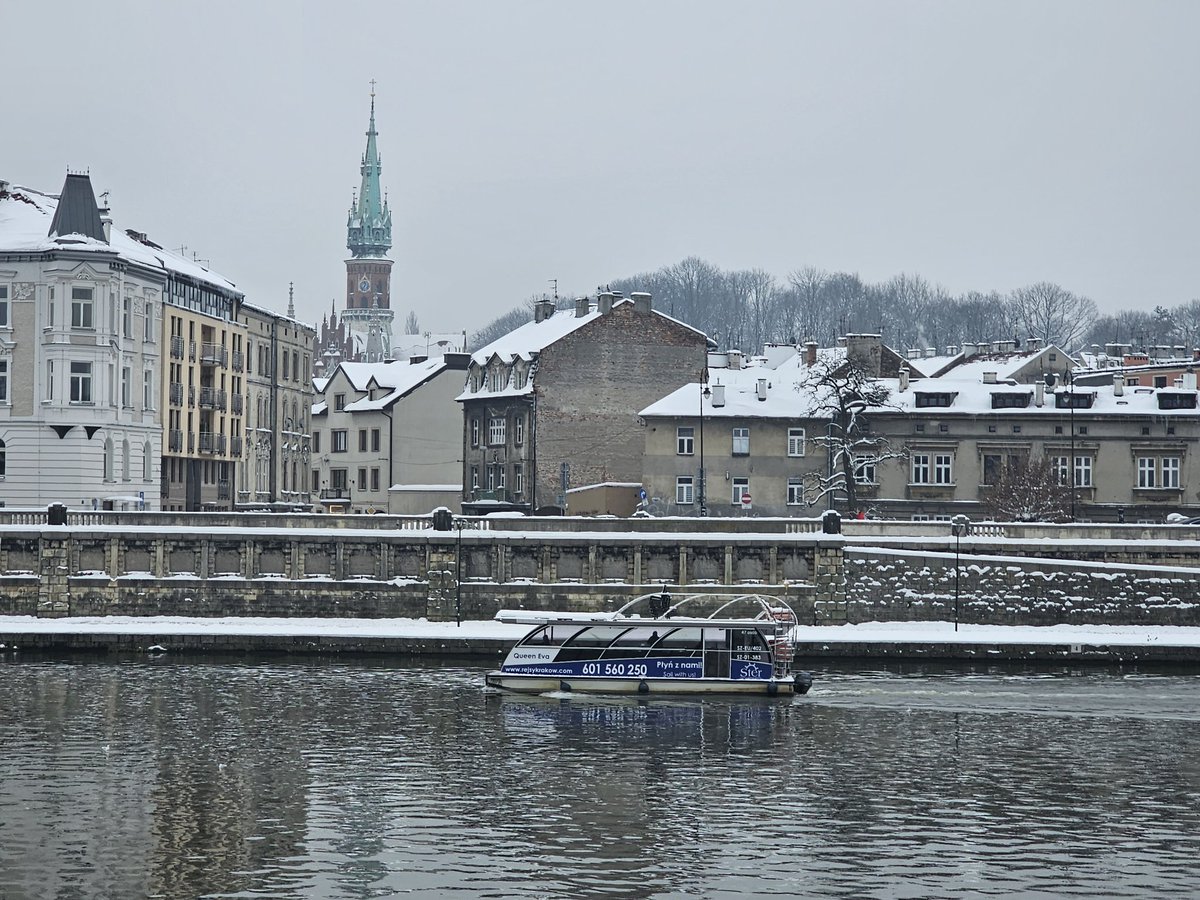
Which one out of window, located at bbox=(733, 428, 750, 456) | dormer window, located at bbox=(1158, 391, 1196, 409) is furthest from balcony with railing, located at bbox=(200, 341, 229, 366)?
dormer window, located at bbox=(1158, 391, 1196, 409)

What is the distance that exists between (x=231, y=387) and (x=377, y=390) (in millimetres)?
21572

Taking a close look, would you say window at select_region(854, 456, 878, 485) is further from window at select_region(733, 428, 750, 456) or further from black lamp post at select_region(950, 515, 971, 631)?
black lamp post at select_region(950, 515, 971, 631)

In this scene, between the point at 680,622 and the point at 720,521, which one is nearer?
the point at 680,622

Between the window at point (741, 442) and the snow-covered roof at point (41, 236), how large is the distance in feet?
101

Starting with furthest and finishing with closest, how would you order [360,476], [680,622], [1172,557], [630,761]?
[360,476] < [1172,557] < [680,622] < [630,761]

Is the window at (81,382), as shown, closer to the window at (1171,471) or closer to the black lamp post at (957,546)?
the black lamp post at (957,546)

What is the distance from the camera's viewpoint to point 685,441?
330 ft

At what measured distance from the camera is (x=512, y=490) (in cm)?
10812

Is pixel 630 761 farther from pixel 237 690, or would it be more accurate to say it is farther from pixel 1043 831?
pixel 237 690

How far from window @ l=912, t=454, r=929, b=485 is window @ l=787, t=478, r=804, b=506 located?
19.7 ft

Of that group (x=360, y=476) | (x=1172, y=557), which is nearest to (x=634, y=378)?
(x=360, y=476)

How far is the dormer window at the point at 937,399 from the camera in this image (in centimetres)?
10050

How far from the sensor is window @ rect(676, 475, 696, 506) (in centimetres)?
10025

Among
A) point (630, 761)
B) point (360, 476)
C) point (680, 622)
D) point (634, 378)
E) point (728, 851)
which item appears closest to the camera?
point (728, 851)
